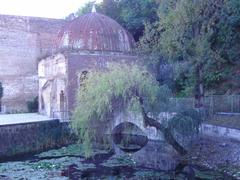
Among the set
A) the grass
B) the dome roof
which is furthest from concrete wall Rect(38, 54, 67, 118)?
the grass

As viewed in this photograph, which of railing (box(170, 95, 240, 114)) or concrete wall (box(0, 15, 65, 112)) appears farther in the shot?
concrete wall (box(0, 15, 65, 112))

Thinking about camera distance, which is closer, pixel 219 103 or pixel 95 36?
pixel 219 103

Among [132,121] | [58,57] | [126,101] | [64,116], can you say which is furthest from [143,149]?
[58,57]

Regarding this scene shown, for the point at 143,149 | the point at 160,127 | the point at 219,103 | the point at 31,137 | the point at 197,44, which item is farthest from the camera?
the point at 31,137

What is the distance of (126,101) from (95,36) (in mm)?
11614

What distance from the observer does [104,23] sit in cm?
2969

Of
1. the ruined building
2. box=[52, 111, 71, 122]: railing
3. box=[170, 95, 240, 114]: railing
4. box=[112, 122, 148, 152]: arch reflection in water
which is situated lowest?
box=[112, 122, 148, 152]: arch reflection in water

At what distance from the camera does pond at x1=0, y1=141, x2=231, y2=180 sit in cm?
1605

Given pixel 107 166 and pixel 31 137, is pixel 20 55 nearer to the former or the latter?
pixel 31 137

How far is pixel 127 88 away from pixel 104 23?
520 inches

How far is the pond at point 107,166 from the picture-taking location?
16047 mm

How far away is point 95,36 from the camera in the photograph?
1124 inches

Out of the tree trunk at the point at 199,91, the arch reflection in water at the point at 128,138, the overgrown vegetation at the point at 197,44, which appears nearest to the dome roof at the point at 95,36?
the overgrown vegetation at the point at 197,44

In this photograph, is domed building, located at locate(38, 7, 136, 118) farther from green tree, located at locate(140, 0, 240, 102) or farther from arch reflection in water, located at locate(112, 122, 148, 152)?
green tree, located at locate(140, 0, 240, 102)
